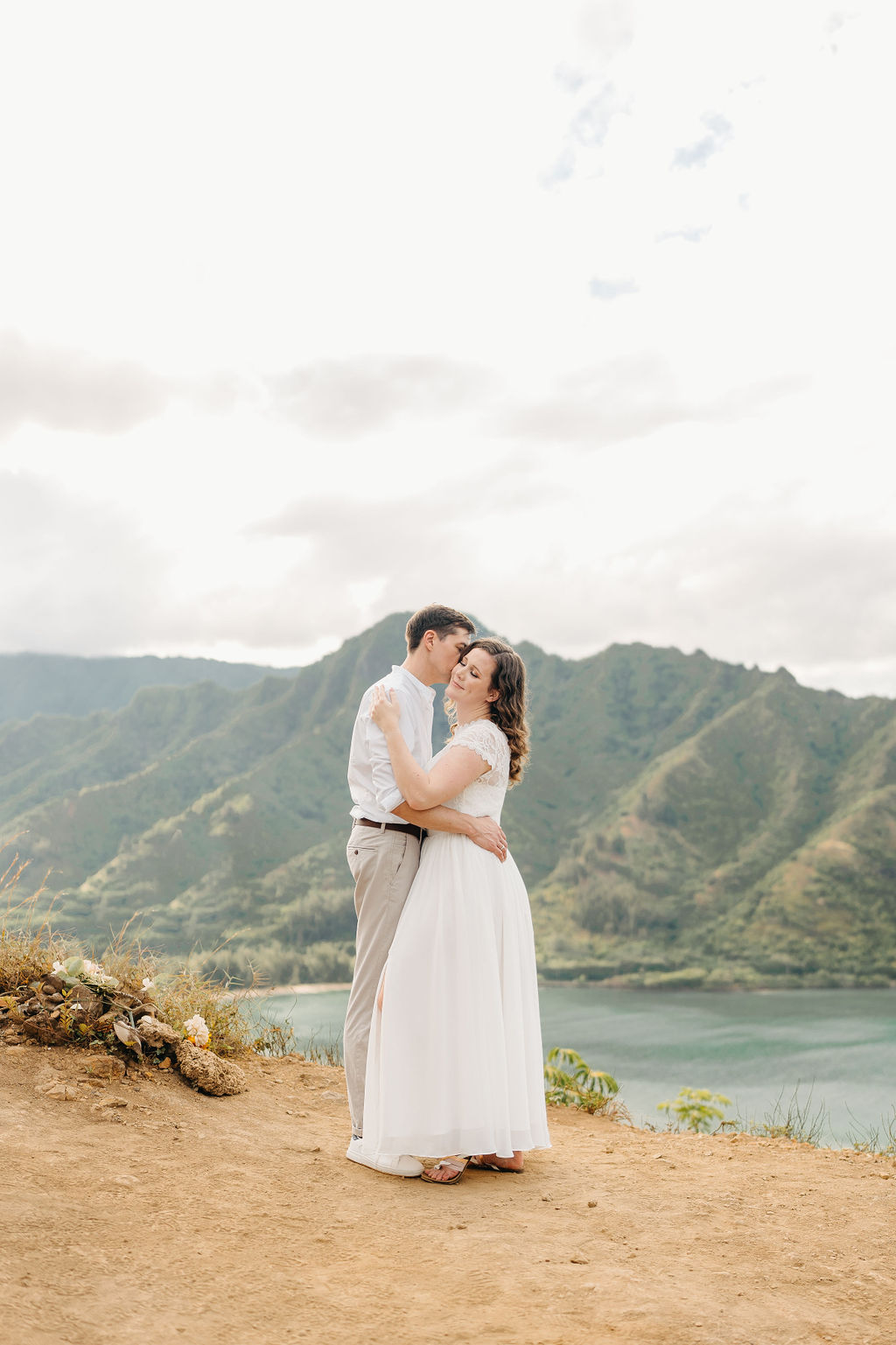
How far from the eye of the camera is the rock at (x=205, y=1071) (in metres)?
4.86

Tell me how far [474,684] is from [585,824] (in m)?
89.1

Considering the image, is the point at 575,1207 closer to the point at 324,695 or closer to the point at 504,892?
the point at 504,892

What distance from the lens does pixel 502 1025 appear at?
394cm

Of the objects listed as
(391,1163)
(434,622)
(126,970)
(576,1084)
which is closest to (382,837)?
(434,622)

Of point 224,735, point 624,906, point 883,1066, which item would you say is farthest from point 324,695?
point 883,1066

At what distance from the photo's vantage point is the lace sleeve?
13.1 ft

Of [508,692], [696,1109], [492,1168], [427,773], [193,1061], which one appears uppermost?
[508,692]

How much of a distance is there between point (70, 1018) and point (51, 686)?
154 m

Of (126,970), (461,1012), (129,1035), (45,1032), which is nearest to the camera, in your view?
(461,1012)

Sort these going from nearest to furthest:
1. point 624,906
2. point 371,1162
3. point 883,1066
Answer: point 371,1162, point 883,1066, point 624,906

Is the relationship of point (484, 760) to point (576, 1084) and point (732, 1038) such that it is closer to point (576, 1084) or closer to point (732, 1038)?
point (576, 1084)

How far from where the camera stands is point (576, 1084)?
718 cm

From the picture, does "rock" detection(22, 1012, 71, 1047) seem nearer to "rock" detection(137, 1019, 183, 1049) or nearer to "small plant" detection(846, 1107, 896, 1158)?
"rock" detection(137, 1019, 183, 1049)

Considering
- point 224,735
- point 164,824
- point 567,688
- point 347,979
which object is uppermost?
point 567,688
